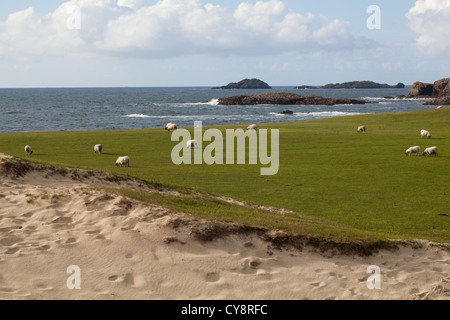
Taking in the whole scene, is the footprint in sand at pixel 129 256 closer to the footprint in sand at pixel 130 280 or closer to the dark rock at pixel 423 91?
the footprint in sand at pixel 130 280

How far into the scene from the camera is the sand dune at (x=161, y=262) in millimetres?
9977

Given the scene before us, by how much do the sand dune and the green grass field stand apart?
1.27m

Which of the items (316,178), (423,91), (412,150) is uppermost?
(423,91)

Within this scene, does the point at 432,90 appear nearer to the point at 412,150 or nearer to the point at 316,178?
the point at 412,150

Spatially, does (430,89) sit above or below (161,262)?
above

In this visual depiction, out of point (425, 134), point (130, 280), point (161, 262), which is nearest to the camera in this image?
point (130, 280)

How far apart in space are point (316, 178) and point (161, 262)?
1748 cm

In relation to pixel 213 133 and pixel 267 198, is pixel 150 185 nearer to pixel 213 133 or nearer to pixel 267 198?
pixel 267 198

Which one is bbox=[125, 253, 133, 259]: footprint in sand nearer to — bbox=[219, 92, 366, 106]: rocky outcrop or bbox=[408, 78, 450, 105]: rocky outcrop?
bbox=[219, 92, 366, 106]: rocky outcrop

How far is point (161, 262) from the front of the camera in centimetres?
1091

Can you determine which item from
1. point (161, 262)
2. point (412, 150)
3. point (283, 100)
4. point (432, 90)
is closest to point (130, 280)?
point (161, 262)

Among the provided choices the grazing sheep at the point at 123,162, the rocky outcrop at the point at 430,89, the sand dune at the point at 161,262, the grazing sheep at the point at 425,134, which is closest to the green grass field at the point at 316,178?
the grazing sheep at the point at 123,162
